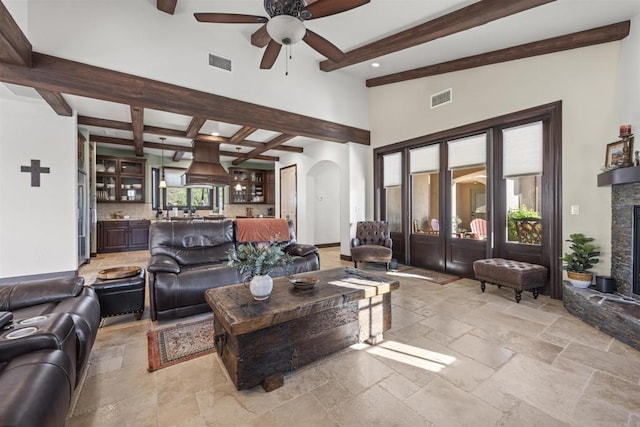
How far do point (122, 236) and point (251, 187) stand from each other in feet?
14.7

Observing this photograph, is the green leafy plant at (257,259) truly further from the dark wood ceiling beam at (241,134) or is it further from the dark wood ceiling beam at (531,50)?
the dark wood ceiling beam at (531,50)

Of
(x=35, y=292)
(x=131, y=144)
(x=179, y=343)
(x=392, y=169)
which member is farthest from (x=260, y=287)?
(x=131, y=144)

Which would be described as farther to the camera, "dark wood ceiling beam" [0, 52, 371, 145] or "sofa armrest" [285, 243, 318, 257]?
"sofa armrest" [285, 243, 318, 257]

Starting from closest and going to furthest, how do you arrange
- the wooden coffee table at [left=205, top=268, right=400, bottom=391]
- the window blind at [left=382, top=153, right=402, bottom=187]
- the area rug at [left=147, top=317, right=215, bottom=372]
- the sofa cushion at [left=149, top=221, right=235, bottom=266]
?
the wooden coffee table at [left=205, top=268, right=400, bottom=391], the area rug at [left=147, top=317, right=215, bottom=372], the sofa cushion at [left=149, top=221, right=235, bottom=266], the window blind at [left=382, top=153, right=402, bottom=187]

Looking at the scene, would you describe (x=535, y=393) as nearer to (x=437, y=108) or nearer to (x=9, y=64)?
(x=437, y=108)

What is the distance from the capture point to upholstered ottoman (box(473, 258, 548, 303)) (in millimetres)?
3533

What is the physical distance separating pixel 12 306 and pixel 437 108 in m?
5.92

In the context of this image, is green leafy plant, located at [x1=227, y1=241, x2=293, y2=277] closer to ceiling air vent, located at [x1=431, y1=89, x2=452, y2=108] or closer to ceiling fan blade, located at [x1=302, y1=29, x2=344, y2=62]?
ceiling fan blade, located at [x1=302, y1=29, x2=344, y2=62]

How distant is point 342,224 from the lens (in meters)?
6.50

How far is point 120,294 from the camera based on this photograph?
2.82m

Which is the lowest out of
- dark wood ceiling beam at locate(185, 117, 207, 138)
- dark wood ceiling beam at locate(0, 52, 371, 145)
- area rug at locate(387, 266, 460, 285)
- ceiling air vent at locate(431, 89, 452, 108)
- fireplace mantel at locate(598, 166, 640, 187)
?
area rug at locate(387, 266, 460, 285)

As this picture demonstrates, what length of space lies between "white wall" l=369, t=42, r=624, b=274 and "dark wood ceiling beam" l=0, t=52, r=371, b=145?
295cm

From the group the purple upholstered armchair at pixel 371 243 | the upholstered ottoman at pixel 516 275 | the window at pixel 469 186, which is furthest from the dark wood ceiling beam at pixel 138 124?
the upholstered ottoman at pixel 516 275

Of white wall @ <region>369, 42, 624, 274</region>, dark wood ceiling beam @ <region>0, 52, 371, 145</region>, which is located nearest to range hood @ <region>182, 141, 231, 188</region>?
dark wood ceiling beam @ <region>0, 52, 371, 145</region>
